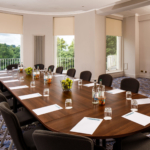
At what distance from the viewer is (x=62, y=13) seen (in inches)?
317

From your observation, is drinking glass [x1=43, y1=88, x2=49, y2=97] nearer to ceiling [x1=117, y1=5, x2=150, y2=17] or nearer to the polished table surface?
the polished table surface

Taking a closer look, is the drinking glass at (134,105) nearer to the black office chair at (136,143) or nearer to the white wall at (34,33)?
the black office chair at (136,143)

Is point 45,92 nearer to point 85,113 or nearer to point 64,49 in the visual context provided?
point 85,113

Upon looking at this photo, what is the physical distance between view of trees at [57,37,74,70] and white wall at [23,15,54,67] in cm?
51

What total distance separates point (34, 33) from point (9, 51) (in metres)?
1.57

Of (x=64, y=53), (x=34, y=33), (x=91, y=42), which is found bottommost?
(x=64, y=53)

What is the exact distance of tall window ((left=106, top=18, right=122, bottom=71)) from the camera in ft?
28.4

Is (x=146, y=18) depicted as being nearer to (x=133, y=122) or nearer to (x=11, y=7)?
(x=11, y=7)

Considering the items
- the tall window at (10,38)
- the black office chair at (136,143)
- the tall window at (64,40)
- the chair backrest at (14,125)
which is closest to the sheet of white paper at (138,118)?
the black office chair at (136,143)

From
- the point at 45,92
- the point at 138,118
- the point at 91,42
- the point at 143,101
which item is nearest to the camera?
the point at 138,118

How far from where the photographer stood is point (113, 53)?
932 centimetres

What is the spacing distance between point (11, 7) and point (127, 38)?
6.01 m

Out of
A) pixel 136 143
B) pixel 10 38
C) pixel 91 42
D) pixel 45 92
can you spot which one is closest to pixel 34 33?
pixel 10 38

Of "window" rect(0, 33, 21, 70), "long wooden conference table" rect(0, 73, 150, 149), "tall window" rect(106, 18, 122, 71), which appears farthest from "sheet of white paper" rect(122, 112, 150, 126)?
"window" rect(0, 33, 21, 70)
